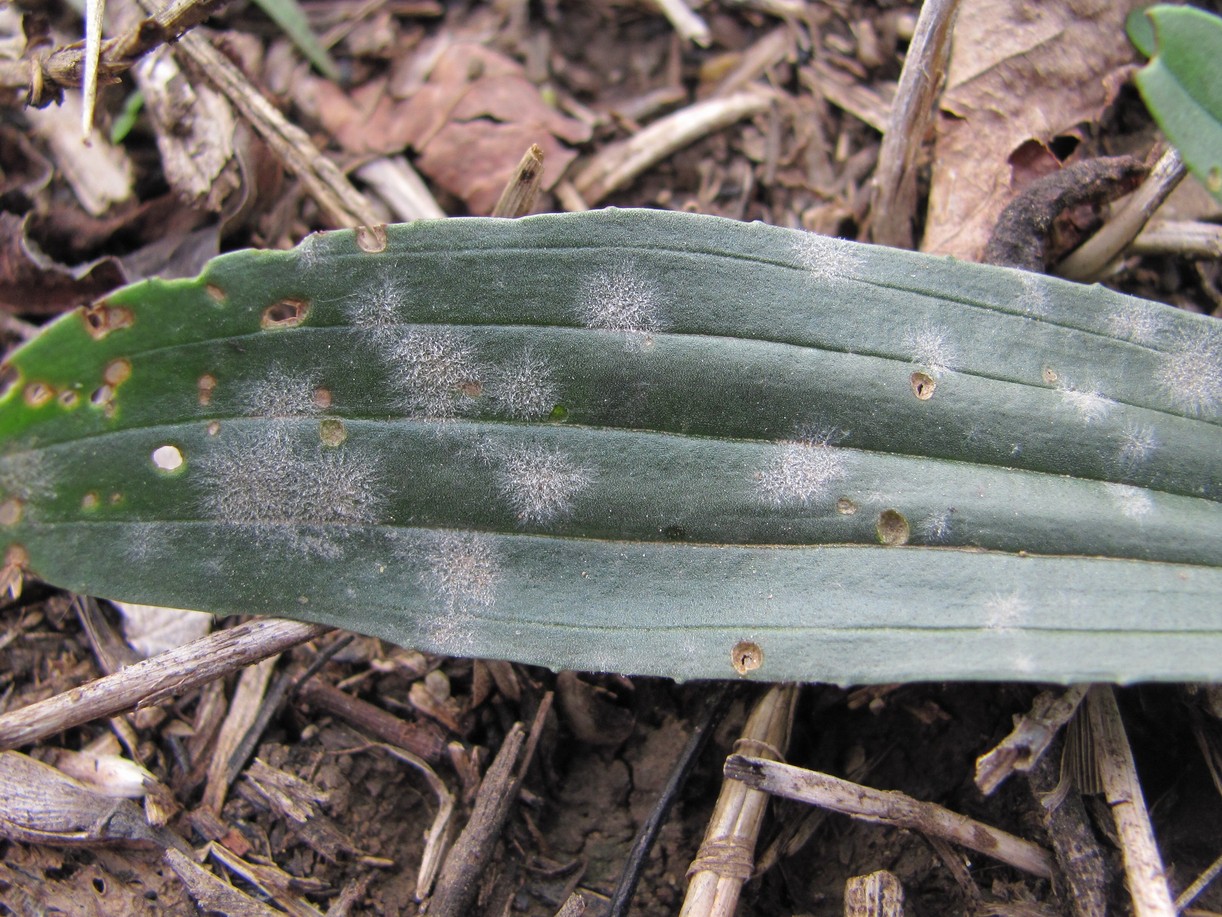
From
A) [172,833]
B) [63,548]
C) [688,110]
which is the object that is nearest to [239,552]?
[63,548]

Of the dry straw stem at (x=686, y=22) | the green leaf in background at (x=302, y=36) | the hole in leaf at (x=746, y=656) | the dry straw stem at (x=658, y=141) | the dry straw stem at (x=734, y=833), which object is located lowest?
the dry straw stem at (x=734, y=833)

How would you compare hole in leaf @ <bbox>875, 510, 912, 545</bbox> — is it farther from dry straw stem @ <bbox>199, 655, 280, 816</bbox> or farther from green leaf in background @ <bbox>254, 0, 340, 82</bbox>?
green leaf in background @ <bbox>254, 0, 340, 82</bbox>

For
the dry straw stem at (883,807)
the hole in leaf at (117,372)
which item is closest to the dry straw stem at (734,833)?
the dry straw stem at (883,807)

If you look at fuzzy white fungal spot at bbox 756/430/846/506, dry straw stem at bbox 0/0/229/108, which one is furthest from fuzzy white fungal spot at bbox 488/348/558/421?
dry straw stem at bbox 0/0/229/108

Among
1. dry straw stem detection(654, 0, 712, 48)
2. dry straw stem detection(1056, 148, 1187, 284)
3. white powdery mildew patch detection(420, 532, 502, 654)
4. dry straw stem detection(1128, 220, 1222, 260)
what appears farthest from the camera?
dry straw stem detection(654, 0, 712, 48)

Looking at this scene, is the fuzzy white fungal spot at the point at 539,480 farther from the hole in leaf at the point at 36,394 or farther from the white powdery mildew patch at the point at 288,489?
the hole in leaf at the point at 36,394

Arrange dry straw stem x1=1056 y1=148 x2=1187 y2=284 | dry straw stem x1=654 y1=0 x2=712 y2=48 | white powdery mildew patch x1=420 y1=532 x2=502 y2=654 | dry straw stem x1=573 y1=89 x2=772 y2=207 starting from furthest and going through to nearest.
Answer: dry straw stem x1=654 y1=0 x2=712 y2=48 < dry straw stem x1=573 y1=89 x2=772 y2=207 < dry straw stem x1=1056 y1=148 x2=1187 y2=284 < white powdery mildew patch x1=420 y1=532 x2=502 y2=654
